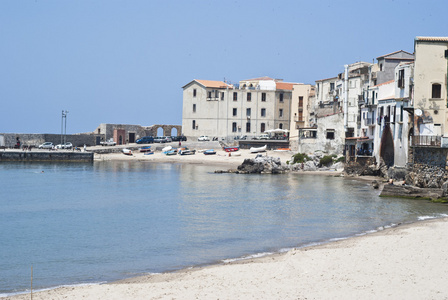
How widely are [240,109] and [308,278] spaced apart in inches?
3031

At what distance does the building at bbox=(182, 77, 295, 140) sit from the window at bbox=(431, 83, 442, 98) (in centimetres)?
5014

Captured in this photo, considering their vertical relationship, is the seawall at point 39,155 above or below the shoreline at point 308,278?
above

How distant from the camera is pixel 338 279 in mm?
14406

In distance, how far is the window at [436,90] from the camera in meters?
40.9

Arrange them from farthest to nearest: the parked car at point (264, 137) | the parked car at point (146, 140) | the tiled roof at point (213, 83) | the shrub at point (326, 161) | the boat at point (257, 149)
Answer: the parked car at point (146, 140) < the tiled roof at point (213, 83) < the parked car at point (264, 137) < the boat at point (257, 149) < the shrub at point (326, 161)

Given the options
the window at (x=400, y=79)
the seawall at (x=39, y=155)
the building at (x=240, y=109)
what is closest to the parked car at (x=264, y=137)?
the building at (x=240, y=109)

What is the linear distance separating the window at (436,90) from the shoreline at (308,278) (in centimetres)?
2420

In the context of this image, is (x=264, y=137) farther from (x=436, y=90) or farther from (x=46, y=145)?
(x=436, y=90)

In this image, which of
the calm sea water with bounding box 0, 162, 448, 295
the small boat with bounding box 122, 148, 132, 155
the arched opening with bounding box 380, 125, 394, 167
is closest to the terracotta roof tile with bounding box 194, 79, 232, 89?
the small boat with bounding box 122, 148, 132, 155

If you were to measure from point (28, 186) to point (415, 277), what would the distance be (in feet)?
135

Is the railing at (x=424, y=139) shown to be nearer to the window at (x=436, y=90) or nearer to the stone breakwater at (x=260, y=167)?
the window at (x=436, y=90)

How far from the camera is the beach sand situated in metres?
13.2

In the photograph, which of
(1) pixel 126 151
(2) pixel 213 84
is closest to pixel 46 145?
(1) pixel 126 151

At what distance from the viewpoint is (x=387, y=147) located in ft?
172
